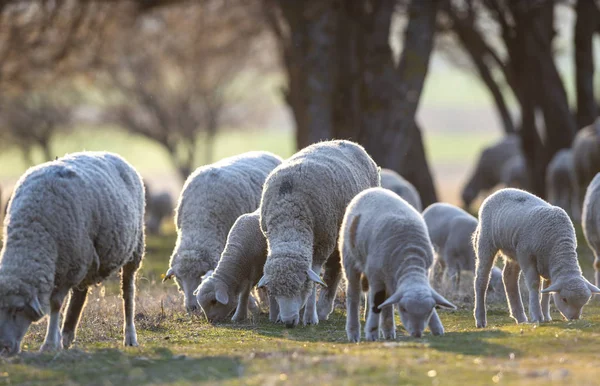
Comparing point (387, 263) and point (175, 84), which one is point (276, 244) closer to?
point (387, 263)

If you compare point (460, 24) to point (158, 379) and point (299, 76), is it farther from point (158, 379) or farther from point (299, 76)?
point (158, 379)

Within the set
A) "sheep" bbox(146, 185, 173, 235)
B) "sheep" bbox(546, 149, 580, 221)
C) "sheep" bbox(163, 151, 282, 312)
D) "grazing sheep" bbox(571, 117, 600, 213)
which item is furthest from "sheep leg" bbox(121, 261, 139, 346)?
"sheep" bbox(146, 185, 173, 235)

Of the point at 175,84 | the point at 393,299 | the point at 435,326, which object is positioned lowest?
the point at 435,326

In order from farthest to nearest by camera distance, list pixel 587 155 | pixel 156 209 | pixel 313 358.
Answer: pixel 156 209 → pixel 587 155 → pixel 313 358

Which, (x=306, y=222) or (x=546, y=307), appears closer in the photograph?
(x=306, y=222)

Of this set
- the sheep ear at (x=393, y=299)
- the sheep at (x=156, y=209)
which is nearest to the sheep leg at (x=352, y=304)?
the sheep ear at (x=393, y=299)

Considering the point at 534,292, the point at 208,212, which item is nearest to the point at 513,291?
the point at 534,292

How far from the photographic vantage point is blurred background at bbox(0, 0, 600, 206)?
790 inches

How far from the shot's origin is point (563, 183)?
84.0 ft

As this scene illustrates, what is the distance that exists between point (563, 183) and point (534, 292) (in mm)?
15622

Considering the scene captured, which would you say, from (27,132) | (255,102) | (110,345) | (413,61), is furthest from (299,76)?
(255,102)

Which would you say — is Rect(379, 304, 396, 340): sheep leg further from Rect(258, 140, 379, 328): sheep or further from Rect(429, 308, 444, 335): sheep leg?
Rect(258, 140, 379, 328): sheep

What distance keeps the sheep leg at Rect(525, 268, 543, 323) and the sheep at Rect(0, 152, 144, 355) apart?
12.5ft

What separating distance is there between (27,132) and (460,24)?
21.0 meters
